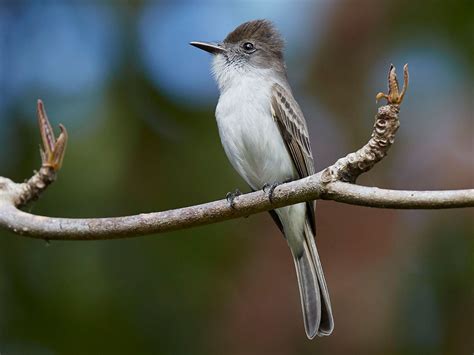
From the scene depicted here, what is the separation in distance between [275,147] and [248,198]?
1383 millimetres

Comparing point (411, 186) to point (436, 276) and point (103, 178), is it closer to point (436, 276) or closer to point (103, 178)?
point (436, 276)

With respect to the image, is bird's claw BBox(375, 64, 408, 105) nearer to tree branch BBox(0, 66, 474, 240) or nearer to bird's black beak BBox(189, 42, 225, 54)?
tree branch BBox(0, 66, 474, 240)

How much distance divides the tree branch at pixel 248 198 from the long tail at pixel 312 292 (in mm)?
1321

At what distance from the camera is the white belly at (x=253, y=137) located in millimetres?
4637

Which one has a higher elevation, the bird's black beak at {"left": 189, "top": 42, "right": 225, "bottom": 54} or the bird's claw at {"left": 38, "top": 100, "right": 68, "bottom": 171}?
the bird's black beak at {"left": 189, "top": 42, "right": 225, "bottom": 54}

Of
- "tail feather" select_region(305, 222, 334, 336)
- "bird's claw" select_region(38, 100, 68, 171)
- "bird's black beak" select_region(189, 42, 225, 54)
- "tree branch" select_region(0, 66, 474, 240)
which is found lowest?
"tail feather" select_region(305, 222, 334, 336)

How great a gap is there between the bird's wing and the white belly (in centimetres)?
3

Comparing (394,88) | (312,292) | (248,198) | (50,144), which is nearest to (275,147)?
(312,292)

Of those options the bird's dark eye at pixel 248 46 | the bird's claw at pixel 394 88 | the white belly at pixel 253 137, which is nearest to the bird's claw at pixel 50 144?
the white belly at pixel 253 137

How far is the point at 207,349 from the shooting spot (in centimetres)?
511

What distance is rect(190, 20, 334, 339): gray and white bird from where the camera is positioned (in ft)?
15.2

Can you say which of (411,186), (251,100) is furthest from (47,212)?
(411,186)

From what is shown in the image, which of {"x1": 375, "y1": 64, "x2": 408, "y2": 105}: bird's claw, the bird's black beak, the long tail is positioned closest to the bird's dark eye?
the bird's black beak

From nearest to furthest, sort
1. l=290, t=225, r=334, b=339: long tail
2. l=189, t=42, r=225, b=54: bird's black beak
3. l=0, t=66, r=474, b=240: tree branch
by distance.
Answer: l=0, t=66, r=474, b=240: tree branch, l=290, t=225, r=334, b=339: long tail, l=189, t=42, r=225, b=54: bird's black beak
